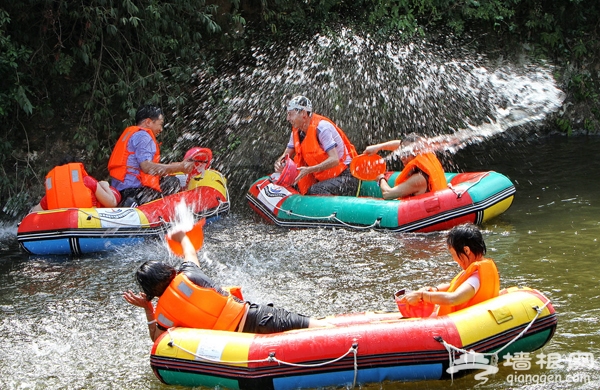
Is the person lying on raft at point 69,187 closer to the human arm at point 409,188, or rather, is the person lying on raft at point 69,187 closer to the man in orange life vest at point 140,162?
the man in orange life vest at point 140,162

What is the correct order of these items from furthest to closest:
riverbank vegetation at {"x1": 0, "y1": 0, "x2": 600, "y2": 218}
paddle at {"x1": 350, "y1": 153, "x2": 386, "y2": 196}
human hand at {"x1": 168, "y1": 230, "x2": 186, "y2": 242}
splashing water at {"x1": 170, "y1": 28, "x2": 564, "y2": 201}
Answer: splashing water at {"x1": 170, "y1": 28, "x2": 564, "y2": 201}
riverbank vegetation at {"x1": 0, "y1": 0, "x2": 600, "y2": 218}
paddle at {"x1": 350, "y1": 153, "x2": 386, "y2": 196}
human hand at {"x1": 168, "y1": 230, "x2": 186, "y2": 242}

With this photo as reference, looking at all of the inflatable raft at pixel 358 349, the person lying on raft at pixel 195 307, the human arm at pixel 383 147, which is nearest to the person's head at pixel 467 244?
the inflatable raft at pixel 358 349

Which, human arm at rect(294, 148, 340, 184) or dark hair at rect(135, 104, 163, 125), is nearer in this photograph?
dark hair at rect(135, 104, 163, 125)

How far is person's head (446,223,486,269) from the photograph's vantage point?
4910 millimetres

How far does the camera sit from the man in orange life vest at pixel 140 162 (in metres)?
8.52

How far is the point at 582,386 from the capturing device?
15.3 feet

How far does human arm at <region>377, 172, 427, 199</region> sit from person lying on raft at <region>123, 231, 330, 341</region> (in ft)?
11.4

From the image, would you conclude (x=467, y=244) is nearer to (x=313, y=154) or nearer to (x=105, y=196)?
(x=313, y=154)

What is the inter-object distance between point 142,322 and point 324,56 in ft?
22.2

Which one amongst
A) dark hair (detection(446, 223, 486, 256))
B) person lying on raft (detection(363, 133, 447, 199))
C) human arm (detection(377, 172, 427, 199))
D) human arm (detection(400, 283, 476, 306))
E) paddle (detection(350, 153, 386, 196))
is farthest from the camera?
paddle (detection(350, 153, 386, 196))

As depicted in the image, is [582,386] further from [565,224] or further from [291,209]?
[291,209]

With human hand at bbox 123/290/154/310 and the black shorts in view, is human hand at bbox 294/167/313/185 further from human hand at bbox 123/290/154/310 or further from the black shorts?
human hand at bbox 123/290/154/310

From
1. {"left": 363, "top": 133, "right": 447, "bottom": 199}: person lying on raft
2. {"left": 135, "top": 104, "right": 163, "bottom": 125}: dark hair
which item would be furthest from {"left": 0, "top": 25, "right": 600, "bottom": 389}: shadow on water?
{"left": 135, "top": 104, "right": 163, "bottom": 125}: dark hair

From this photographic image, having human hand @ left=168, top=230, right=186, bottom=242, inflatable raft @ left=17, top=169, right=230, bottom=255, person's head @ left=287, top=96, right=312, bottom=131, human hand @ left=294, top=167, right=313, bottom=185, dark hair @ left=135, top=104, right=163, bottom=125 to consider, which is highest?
dark hair @ left=135, top=104, right=163, bottom=125
